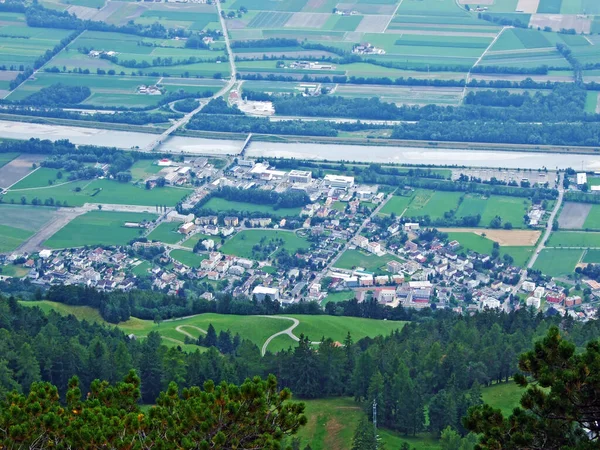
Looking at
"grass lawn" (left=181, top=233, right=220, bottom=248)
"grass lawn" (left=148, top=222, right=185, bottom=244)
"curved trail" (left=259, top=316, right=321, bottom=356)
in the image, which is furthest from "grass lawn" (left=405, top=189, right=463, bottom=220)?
"curved trail" (left=259, top=316, right=321, bottom=356)

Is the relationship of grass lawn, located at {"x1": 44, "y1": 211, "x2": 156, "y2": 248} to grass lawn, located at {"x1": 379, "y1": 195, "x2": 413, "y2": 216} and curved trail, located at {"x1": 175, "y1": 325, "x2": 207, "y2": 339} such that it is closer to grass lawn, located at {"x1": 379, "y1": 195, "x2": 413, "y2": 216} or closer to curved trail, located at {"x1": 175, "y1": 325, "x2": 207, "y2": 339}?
grass lawn, located at {"x1": 379, "y1": 195, "x2": 413, "y2": 216}

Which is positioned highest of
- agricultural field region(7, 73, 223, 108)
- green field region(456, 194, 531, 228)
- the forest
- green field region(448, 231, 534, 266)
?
the forest

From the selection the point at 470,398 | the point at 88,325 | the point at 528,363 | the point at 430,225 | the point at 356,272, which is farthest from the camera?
the point at 430,225

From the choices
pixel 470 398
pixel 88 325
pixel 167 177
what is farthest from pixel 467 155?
pixel 470 398

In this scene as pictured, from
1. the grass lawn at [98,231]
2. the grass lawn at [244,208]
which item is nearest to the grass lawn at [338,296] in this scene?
the grass lawn at [244,208]

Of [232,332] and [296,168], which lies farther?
[296,168]

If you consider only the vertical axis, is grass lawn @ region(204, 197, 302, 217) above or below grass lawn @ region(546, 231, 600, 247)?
below

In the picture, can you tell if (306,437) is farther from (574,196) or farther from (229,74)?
(229,74)
